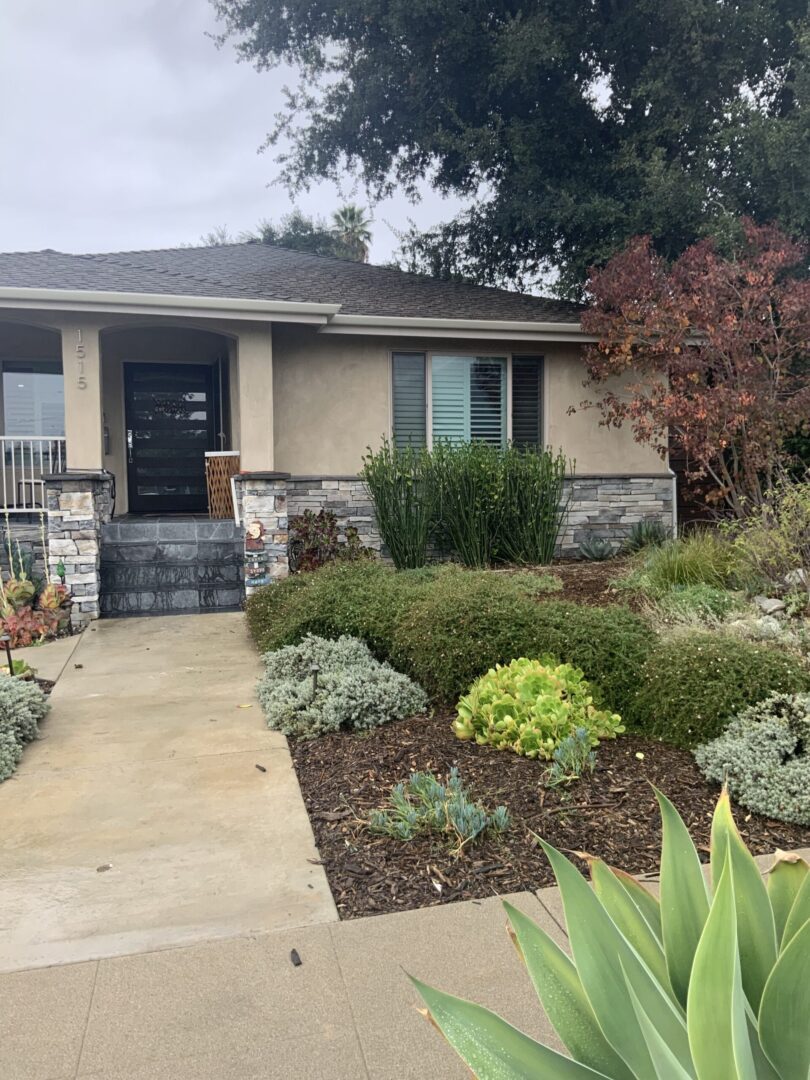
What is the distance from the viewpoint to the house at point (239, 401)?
778cm

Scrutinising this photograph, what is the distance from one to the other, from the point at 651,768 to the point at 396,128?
13964 mm

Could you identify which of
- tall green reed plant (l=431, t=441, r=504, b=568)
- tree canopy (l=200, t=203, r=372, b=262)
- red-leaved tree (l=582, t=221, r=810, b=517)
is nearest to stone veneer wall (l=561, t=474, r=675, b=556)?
red-leaved tree (l=582, t=221, r=810, b=517)

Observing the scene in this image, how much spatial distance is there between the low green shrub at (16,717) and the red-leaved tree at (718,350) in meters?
6.99

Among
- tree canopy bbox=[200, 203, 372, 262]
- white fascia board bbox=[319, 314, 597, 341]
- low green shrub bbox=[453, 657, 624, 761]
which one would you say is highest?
tree canopy bbox=[200, 203, 372, 262]

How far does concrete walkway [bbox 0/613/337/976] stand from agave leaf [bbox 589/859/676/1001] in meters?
1.24

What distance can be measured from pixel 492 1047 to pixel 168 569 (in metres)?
7.22

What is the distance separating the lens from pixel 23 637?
633 centimetres

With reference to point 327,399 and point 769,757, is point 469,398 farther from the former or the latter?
point 769,757

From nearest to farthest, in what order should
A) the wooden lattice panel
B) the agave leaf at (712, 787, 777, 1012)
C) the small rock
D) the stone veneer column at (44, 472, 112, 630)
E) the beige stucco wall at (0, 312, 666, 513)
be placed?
1. the agave leaf at (712, 787, 777, 1012)
2. the small rock
3. the stone veneer column at (44, 472, 112, 630)
4. the beige stucco wall at (0, 312, 666, 513)
5. the wooden lattice panel

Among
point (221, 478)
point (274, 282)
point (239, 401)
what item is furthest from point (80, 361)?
point (274, 282)

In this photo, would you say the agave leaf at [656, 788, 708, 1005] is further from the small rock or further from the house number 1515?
the house number 1515

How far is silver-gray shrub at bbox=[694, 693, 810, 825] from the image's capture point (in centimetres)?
293

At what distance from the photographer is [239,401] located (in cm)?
888

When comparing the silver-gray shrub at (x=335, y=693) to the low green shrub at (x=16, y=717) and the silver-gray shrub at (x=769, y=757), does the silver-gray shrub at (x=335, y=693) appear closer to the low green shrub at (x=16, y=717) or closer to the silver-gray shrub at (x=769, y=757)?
the low green shrub at (x=16, y=717)
